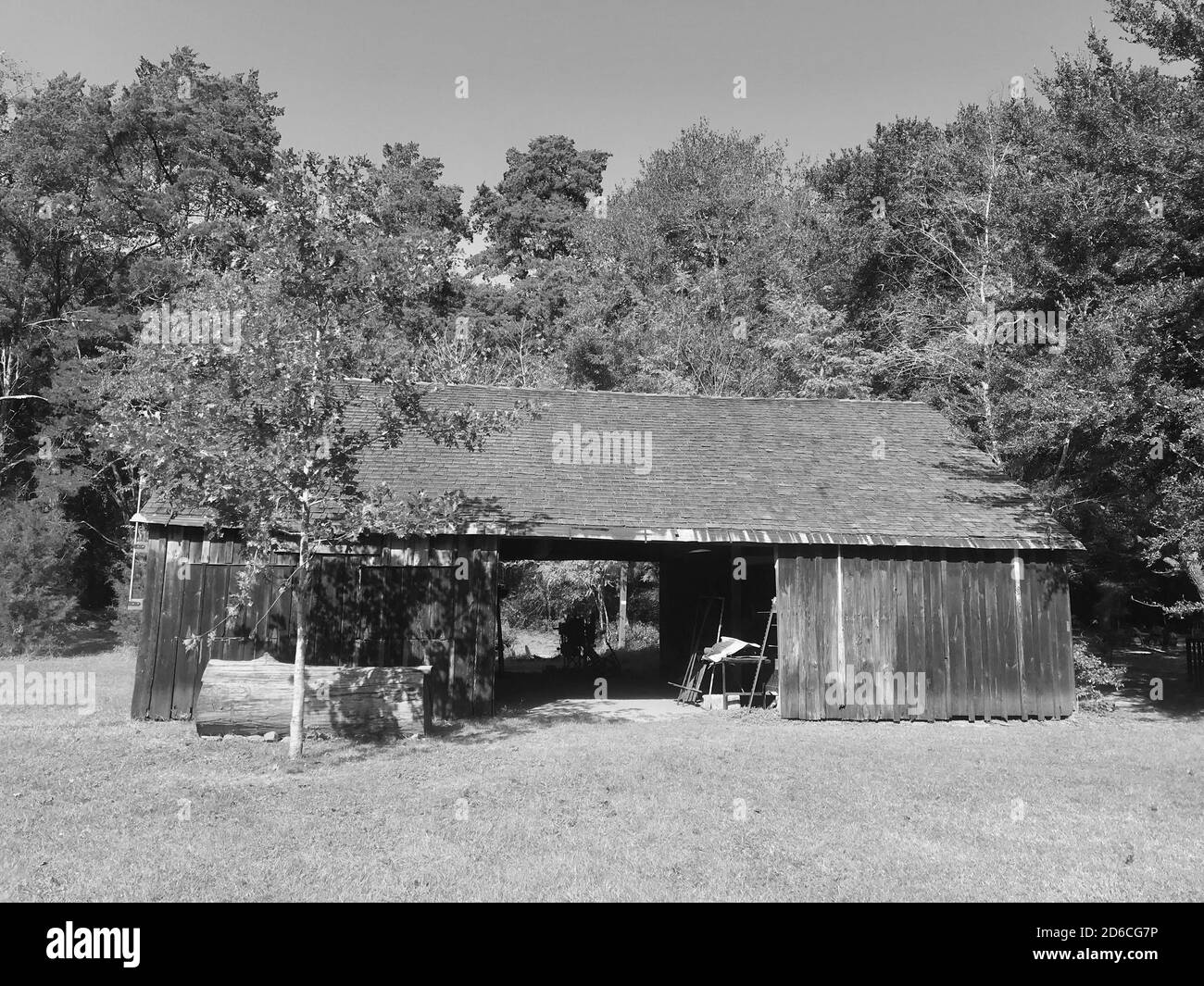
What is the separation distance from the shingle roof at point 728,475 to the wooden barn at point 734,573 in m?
0.05

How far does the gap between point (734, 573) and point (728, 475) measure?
2008mm

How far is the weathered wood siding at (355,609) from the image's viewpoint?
535 inches

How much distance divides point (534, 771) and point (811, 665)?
235 inches

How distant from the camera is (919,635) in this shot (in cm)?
1456

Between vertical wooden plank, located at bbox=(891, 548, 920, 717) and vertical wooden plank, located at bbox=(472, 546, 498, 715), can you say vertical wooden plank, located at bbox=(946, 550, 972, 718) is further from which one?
vertical wooden plank, located at bbox=(472, 546, 498, 715)

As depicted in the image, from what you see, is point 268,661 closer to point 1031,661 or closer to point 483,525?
point 483,525

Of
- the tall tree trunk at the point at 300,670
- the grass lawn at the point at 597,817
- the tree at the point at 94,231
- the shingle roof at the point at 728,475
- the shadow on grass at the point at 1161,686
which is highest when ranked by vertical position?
the tree at the point at 94,231

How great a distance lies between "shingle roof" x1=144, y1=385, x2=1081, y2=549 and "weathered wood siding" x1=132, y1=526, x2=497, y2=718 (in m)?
0.68

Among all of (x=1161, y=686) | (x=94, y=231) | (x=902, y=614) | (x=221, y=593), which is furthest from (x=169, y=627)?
(x=94, y=231)

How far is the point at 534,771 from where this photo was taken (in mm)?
9852

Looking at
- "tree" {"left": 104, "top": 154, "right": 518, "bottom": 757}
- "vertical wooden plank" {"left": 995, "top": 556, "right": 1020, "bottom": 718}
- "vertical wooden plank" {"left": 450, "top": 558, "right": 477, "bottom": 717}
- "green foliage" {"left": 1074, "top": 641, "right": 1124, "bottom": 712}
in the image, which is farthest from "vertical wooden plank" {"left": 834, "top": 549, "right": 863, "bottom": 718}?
"tree" {"left": 104, "top": 154, "right": 518, "bottom": 757}

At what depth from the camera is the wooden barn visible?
1366cm

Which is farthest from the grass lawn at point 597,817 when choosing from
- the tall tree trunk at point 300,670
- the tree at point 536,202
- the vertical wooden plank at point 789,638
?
the tree at point 536,202

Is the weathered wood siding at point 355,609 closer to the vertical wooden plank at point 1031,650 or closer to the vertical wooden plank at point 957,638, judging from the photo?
the vertical wooden plank at point 957,638
